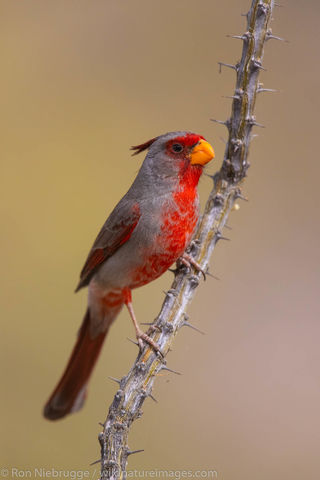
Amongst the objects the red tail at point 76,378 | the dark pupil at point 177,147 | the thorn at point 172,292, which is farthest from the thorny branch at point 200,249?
the red tail at point 76,378

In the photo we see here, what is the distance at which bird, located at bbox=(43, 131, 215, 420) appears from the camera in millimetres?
3848

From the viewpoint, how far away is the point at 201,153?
380cm

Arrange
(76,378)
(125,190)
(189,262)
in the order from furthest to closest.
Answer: (125,190) < (76,378) < (189,262)

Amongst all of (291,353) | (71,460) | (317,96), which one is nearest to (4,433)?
(71,460)

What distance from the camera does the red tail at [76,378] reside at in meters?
4.16

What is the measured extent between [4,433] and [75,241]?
73.8 inches

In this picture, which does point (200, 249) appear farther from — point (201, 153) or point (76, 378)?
point (76, 378)

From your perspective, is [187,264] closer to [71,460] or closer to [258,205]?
[71,460]

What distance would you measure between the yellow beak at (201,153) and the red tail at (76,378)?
4.18ft

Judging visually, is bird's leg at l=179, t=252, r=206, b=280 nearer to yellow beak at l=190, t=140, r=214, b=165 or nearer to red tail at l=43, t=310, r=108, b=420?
yellow beak at l=190, t=140, r=214, b=165

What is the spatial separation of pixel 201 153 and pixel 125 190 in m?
2.84

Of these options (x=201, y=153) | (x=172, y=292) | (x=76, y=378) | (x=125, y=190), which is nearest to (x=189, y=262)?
(x=172, y=292)

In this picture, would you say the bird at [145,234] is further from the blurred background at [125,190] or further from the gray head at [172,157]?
the blurred background at [125,190]

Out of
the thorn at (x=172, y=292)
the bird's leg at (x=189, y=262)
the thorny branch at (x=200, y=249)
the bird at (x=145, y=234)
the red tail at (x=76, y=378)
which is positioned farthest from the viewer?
the red tail at (x=76, y=378)
